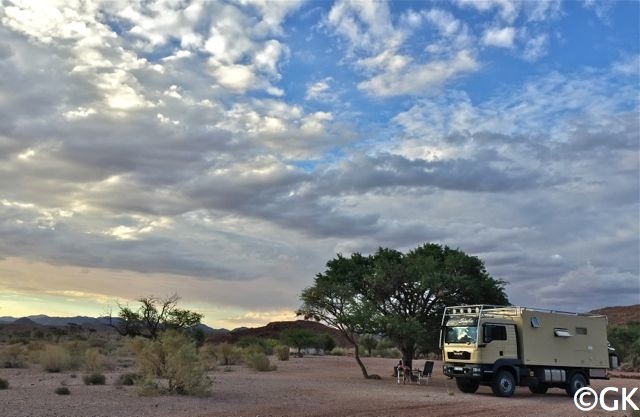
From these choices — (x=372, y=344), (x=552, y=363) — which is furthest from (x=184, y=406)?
(x=372, y=344)

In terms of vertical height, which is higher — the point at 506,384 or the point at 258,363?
the point at 258,363

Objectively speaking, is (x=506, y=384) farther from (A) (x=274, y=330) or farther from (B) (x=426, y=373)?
(A) (x=274, y=330)

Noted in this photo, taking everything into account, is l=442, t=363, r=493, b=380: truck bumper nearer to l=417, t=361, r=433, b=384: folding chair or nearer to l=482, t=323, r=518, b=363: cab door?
l=482, t=323, r=518, b=363: cab door

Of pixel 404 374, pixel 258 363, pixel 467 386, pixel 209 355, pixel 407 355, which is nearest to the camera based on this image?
pixel 467 386

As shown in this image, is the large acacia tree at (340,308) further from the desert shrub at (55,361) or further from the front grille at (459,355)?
the desert shrub at (55,361)

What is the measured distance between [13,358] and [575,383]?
2808cm

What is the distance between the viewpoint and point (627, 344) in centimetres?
5731

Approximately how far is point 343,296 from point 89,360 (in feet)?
40.2

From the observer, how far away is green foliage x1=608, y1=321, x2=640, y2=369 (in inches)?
2137

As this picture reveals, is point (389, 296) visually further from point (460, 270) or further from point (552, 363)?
point (552, 363)

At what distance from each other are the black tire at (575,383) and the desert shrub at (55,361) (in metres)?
23.0

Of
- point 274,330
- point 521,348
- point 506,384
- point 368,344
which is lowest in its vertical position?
point 506,384

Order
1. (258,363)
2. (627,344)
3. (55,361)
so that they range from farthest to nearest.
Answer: (627,344), (258,363), (55,361)

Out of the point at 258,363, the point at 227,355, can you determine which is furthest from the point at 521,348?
the point at 227,355
